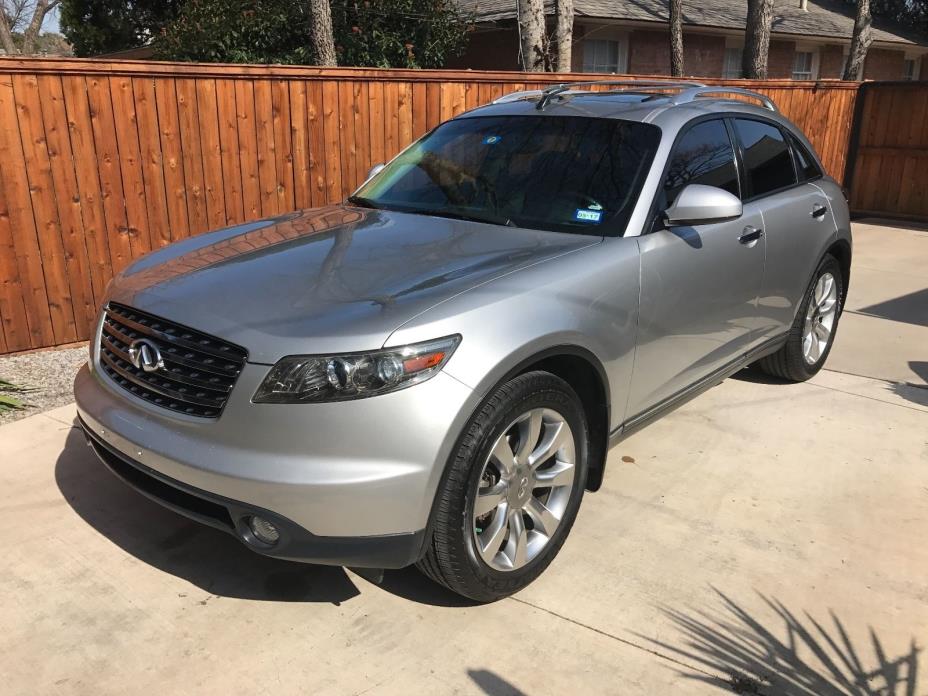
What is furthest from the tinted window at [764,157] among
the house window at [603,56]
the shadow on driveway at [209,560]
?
the house window at [603,56]

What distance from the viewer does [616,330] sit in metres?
3.34

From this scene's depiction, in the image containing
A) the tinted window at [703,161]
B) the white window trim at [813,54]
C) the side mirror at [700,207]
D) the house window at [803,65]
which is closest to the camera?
the side mirror at [700,207]

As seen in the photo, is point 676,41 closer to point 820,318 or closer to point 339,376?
point 820,318

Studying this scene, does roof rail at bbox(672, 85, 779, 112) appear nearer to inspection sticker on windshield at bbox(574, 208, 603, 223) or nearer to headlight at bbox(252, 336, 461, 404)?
inspection sticker on windshield at bbox(574, 208, 603, 223)

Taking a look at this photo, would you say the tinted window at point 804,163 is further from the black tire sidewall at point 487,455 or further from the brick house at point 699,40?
the brick house at point 699,40

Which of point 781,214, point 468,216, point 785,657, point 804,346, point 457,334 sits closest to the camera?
point 457,334

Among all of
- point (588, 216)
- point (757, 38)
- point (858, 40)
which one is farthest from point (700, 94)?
point (858, 40)

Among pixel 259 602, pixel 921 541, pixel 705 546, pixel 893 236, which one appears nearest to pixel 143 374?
pixel 259 602

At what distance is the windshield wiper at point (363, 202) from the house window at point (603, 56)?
48.9 ft

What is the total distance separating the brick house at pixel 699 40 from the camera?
56.5 feet

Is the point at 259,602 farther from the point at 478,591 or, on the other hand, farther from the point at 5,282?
the point at 5,282

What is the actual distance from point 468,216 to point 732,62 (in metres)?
20.2

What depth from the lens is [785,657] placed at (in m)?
2.83

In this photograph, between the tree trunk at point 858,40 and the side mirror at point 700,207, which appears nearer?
the side mirror at point 700,207
